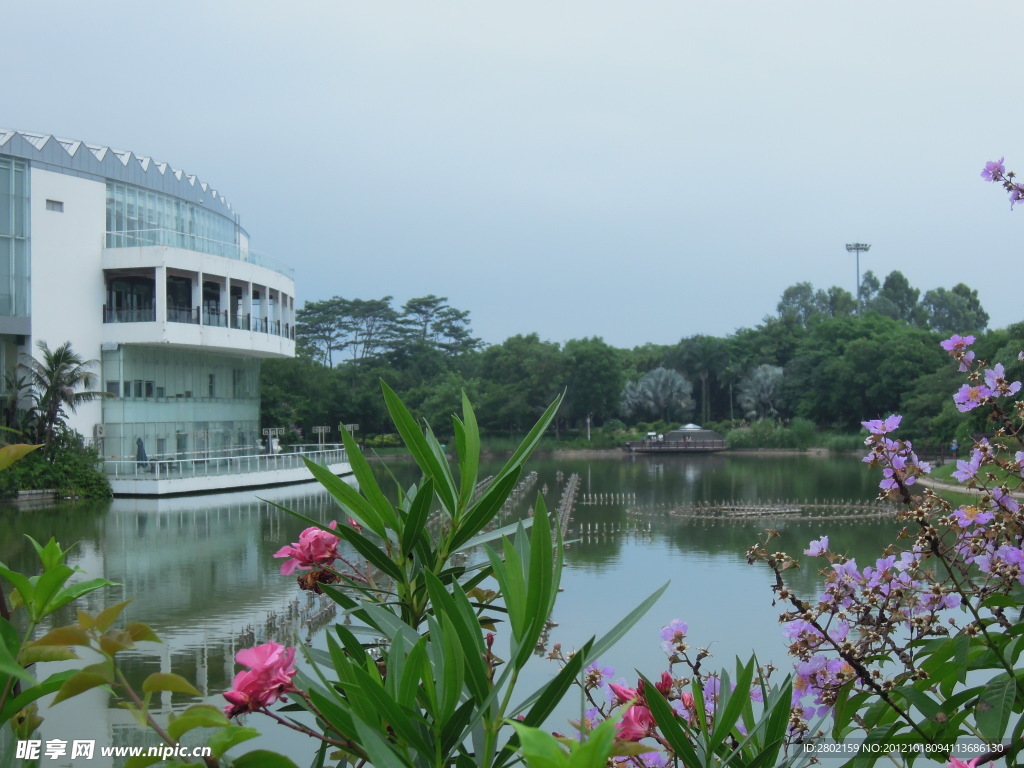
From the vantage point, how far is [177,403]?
1872 centimetres

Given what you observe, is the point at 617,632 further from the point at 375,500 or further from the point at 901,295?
the point at 901,295

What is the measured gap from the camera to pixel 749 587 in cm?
827

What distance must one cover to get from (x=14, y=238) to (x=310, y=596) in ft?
38.6

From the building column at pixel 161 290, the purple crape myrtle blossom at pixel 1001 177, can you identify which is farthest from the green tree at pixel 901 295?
the purple crape myrtle blossom at pixel 1001 177

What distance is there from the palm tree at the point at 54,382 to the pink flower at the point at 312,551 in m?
15.6

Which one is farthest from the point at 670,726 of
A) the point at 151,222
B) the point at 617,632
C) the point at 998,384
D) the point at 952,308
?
the point at 952,308

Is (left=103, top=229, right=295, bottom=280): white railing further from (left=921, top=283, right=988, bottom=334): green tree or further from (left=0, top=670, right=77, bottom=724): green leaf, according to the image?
(left=921, top=283, right=988, bottom=334): green tree

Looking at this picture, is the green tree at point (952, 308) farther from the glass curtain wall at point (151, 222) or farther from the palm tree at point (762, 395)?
the glass curtain wall at point (151, 222)

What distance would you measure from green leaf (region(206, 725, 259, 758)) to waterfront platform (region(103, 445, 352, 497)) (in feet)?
47.2

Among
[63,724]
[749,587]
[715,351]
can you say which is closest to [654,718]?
[63,724]

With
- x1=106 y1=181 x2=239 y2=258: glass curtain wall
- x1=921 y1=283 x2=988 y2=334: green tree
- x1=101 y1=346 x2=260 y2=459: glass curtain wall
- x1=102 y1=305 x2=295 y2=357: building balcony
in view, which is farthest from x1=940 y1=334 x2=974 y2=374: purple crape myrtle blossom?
x1=921 y1=283 x2=988 y2=334: green tree

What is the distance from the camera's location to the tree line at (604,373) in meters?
29.5

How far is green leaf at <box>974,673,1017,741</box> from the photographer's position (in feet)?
3.57

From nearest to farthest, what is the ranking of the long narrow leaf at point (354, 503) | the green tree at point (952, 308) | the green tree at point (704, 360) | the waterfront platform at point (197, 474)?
the long narrow leaf at point (354, 503) < the waterfront platform at point (197, 474) < the green tree at point (704, 360) < the green tree at point (952, 308)
